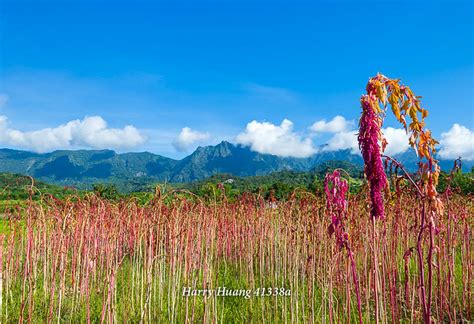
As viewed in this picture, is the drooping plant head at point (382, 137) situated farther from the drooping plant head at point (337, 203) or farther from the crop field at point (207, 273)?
the crop field at point (207, 273)

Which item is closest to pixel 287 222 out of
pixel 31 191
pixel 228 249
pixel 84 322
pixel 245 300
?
pixel 245 300

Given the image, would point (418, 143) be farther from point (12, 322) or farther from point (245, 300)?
point (12, 322)

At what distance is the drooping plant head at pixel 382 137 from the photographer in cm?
161

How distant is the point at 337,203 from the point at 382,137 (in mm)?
525

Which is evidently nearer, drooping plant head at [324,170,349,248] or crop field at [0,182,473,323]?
drooping plant head at [324,170,349,248]

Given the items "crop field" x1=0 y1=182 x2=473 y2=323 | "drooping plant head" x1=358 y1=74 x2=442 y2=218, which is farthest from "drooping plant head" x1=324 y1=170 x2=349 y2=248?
"crop field" x1=0 y1=182 x2=473 y2=323

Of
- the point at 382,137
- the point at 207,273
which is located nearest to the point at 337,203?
the point at 382,137

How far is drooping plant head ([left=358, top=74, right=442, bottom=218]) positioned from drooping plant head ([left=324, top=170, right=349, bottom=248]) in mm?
251

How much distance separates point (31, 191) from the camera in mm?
3842

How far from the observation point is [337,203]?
210cm

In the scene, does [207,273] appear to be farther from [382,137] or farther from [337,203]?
[382,137]

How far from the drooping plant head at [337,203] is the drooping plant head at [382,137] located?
25 centimetres

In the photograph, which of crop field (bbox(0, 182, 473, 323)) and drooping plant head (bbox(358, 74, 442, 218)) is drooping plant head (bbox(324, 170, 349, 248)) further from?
crop field (bbox(0, 182, 473, 323))

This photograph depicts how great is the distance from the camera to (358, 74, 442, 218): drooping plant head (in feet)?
5.28
